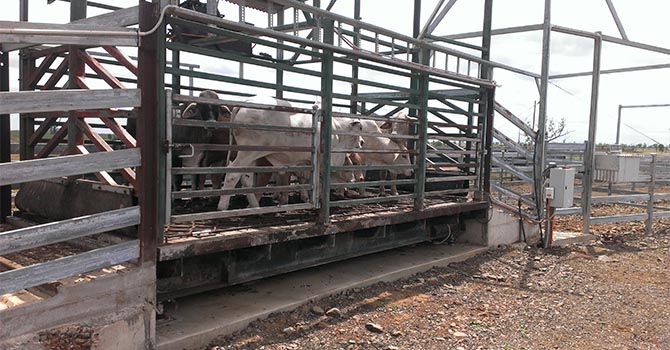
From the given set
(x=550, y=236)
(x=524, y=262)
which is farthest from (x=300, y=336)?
(x=550, y=236)

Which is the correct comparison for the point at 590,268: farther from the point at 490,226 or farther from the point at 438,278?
the point at 438,278

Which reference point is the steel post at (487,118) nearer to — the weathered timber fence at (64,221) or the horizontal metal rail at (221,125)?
the horizontal metal rail at (221,125)

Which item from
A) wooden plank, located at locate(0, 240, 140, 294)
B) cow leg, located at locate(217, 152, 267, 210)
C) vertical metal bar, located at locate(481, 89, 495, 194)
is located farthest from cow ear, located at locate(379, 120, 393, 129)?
wooden plank, located at locate(0, 240, 140, 294)

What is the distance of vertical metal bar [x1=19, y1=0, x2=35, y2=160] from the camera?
18.7ft

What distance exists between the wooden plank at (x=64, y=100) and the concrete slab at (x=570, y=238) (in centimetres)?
822

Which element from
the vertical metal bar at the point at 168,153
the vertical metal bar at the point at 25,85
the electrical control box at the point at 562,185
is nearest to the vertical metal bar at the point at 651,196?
the electrical control box at the point at 562,185

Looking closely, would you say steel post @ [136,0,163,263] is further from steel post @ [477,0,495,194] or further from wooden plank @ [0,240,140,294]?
steel post @ [477,0,495,194]

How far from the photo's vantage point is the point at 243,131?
5.88 meters

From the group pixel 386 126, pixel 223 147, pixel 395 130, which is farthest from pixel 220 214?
pixel 386 126

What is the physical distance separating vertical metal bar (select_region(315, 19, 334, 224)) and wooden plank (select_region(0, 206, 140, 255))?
7.31ft

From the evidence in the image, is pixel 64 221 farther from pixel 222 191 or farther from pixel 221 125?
pixel 221 125

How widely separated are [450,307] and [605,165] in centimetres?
642

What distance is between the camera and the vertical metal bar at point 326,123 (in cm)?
580

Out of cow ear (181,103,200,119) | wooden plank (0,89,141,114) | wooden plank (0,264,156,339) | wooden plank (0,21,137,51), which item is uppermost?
wooden plank (0,21,137,51)
